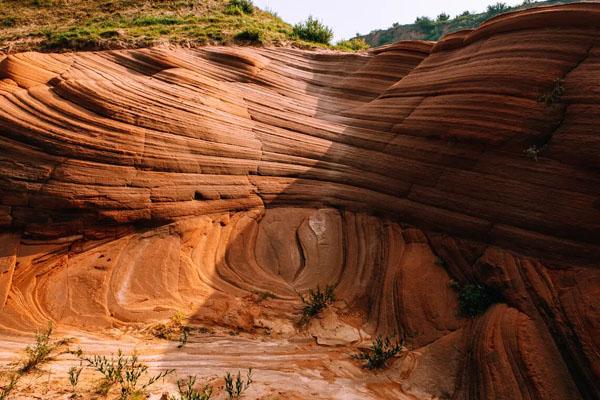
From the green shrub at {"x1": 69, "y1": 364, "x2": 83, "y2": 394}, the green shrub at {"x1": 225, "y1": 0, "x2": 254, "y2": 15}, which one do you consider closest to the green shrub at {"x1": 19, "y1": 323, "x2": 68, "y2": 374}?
the green shrub at {"x1": 69, "y1": 364, "x2": 83, "y2": 394}

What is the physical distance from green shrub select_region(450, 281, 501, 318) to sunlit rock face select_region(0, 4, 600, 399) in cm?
19

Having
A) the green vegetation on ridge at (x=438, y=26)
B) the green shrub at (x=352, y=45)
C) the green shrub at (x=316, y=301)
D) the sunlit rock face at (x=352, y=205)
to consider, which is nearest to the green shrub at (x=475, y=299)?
the sunlit rock face at (x=352, y=205)

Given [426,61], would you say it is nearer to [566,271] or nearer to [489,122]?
[489,122]

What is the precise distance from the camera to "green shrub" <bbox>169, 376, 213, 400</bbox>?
5256mm

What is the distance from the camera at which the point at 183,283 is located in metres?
8.51

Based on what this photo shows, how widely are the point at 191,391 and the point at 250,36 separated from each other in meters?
16.1

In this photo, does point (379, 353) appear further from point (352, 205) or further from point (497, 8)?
point (497, 8)

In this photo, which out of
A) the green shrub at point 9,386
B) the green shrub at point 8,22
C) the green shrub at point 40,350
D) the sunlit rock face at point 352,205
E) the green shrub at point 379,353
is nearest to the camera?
the green shrub at point 9,386

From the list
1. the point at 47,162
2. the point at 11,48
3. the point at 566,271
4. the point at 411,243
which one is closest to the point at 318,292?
the point at 411,243

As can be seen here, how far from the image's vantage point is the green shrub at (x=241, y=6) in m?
22.4

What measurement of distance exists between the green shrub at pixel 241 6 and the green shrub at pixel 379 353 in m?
20.5

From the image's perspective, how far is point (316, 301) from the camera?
823cm

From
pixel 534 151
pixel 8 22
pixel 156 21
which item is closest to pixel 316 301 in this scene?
pixel 534 151

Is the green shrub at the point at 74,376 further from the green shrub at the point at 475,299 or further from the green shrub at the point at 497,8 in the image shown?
the green shrub at the point at 497,8
